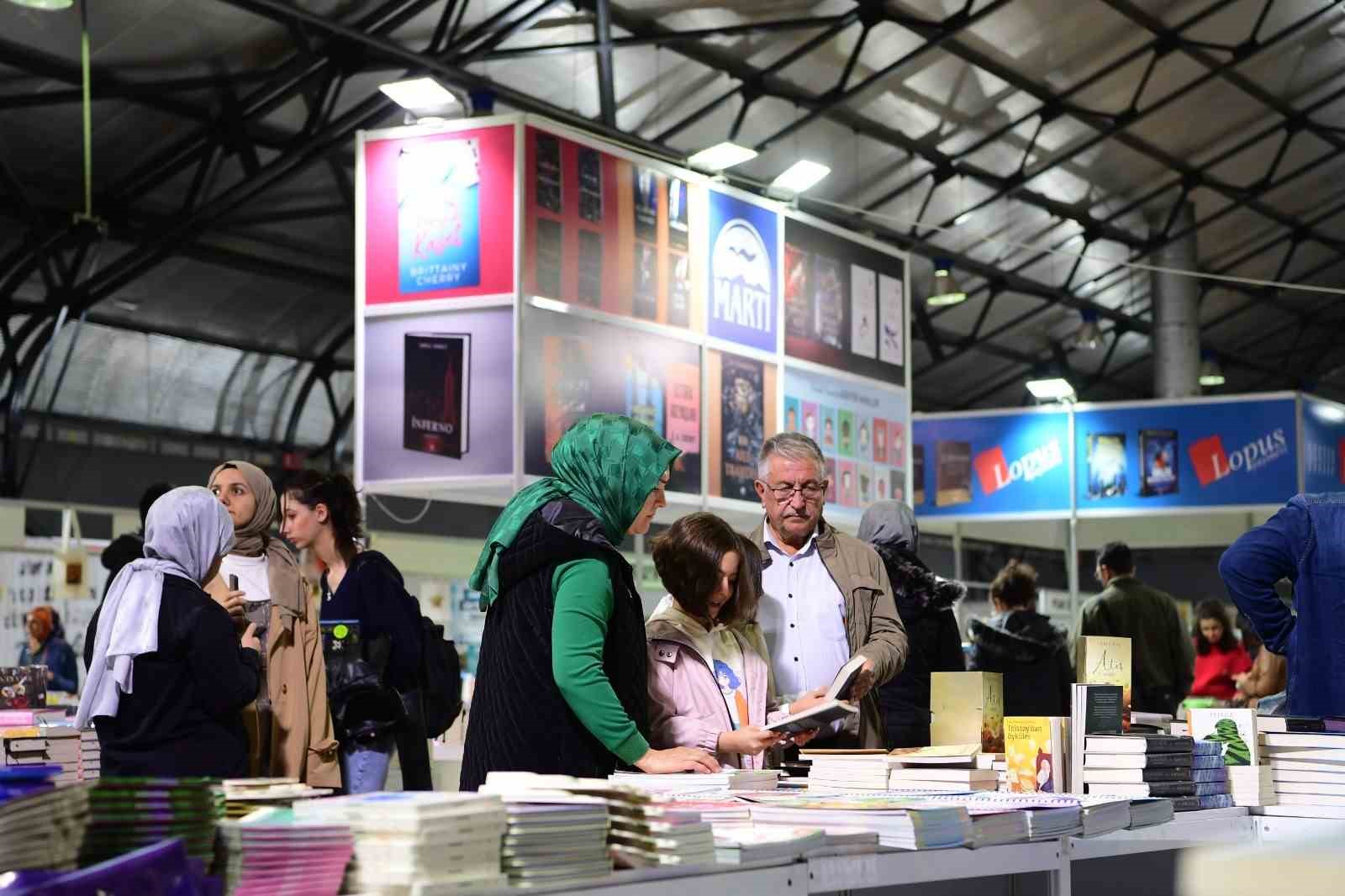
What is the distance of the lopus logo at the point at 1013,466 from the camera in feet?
36.0

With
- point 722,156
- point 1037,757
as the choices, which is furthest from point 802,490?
point 722,156

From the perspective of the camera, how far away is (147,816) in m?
1.73

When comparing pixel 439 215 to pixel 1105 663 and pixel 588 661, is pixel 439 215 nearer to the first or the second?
pixel 1105 663

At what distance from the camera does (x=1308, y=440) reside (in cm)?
1041

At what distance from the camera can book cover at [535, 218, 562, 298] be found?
6234 mm

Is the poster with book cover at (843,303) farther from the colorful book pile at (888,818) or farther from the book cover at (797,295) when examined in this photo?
the colorful book pile at (888,818)

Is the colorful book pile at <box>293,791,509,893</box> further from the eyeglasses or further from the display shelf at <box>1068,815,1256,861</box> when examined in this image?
the eyeglasses

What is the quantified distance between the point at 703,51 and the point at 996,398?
8.93 metres

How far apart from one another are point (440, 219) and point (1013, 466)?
5.84m

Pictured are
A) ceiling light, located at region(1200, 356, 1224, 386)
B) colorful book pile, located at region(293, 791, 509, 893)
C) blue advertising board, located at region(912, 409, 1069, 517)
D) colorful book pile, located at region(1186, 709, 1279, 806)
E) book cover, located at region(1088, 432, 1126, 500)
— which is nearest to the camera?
colorful book pile, located at region(293, 791, 509, 893)

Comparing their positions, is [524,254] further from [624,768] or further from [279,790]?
[279,790]

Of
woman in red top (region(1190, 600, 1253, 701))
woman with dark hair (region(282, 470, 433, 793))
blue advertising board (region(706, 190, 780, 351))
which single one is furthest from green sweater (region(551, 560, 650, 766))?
woman in red top (region(1190, 600, 1253, 701))

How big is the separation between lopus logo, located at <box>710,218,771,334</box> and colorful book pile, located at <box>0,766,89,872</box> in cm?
548

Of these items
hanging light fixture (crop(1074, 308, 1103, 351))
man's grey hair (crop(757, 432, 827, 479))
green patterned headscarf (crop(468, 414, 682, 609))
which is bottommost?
green patterned headscarf (crop(468, 414, 682, 609))
